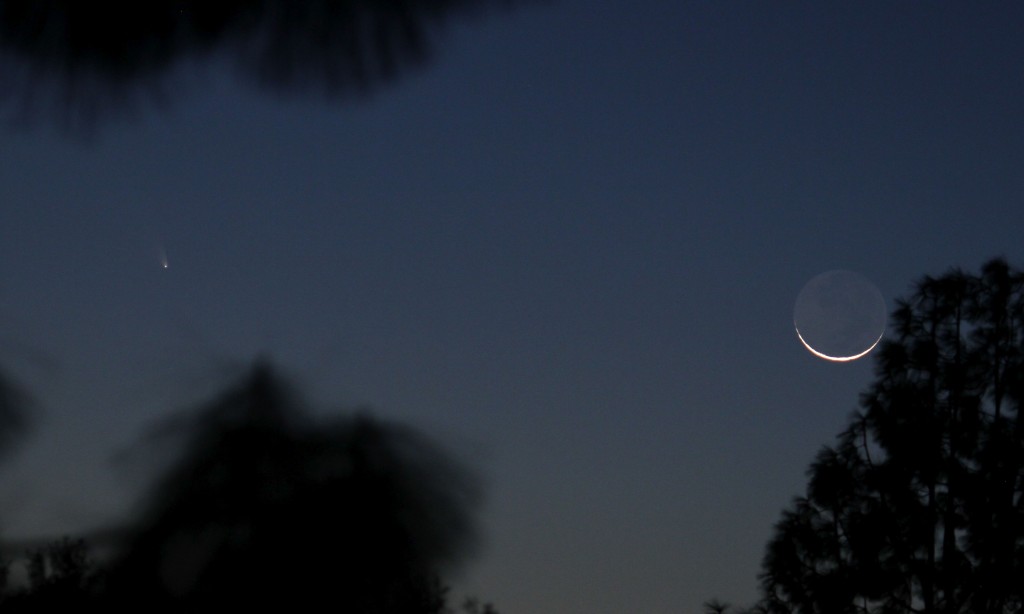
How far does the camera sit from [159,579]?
1.32 m

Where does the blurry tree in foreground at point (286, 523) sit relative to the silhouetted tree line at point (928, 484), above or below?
below

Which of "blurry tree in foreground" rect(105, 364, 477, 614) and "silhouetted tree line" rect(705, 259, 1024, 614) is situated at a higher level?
"silhouetted tree line" rect(705, 259, 1024, 614)

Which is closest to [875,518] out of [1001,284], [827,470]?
[827,470]

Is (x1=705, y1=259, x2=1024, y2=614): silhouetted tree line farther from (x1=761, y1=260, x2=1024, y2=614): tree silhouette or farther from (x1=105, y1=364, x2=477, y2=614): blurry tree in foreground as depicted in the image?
(x1=105, y1=364, x2=477, y2=614): blurry tree in foreground

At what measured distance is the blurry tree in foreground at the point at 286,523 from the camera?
1338 mm

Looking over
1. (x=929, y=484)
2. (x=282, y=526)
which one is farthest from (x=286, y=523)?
(x=929, y=484)

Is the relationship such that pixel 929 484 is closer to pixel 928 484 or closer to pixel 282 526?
pixel 928 484

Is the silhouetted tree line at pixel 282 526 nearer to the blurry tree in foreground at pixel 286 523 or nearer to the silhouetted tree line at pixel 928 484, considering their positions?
the blurry tree in foreground at pixel 286 523

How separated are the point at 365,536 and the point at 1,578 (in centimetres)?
54

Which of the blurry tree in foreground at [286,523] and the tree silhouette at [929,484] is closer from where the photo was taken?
the blurry tree in foreground at [286,523]

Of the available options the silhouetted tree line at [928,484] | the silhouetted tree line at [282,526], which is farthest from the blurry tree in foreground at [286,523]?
the silhouetted tree line at [928,484]

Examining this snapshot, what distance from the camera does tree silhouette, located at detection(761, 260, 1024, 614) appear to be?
30.2ft

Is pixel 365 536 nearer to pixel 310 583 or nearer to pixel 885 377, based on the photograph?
pixel 310 583

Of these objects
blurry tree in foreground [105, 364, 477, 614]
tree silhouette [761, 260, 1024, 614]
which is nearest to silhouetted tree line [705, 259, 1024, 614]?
tree silhouette [761, 260, 1024, 614]
